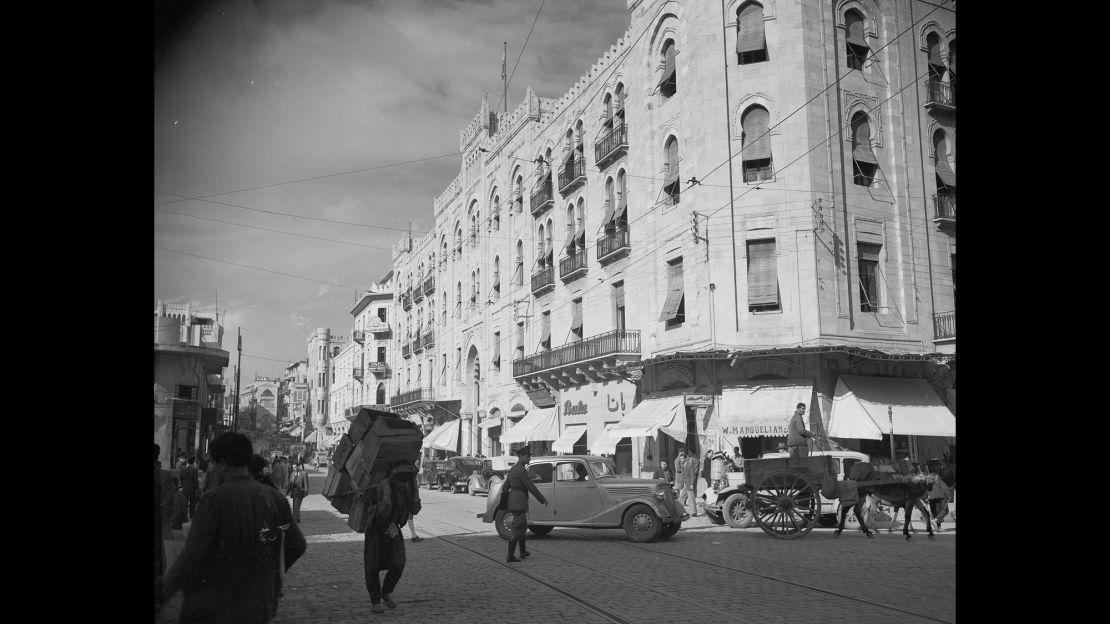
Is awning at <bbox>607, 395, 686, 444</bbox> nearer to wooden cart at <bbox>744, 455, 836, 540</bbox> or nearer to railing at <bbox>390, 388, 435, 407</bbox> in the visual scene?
wooden cart at <bbox>744, 455, 836, 540</bbox>

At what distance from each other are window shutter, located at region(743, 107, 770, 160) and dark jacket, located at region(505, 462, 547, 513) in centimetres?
1486

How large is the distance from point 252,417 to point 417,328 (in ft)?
48.5

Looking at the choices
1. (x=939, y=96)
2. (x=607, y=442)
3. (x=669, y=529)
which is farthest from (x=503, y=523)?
(x=939, y=96)

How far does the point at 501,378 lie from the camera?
3844 centimetres

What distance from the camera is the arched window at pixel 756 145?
77.8 feet

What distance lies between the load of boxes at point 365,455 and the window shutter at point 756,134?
55.9 feet

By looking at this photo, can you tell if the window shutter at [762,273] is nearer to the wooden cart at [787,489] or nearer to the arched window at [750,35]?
the arched window at [750,35]

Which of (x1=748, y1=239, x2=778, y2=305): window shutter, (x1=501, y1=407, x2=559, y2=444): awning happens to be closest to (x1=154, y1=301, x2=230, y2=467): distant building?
(x1=501, y1=407, x2=559, y2=444): awning

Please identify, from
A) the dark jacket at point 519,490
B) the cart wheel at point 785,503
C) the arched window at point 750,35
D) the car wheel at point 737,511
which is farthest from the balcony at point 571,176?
the dark jacket at point 519,490

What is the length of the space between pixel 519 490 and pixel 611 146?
1927 centimetres

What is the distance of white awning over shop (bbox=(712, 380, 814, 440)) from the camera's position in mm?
22266

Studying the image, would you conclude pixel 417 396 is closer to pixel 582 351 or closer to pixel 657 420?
Result: pixel 582 351
